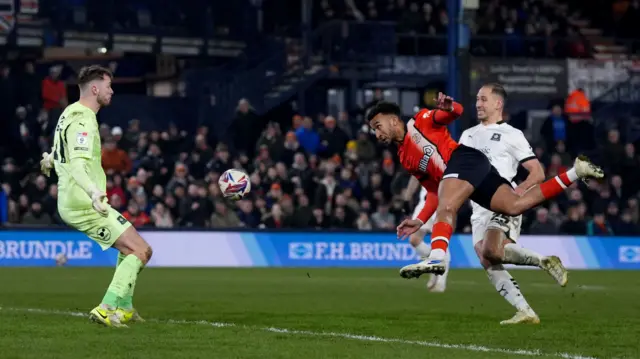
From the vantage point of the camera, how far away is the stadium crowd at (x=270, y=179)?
27.5 m

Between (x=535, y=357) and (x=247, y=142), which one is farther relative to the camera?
(x=247, y=142)

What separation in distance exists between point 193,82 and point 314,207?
7.57 m

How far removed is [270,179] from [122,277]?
1616cm

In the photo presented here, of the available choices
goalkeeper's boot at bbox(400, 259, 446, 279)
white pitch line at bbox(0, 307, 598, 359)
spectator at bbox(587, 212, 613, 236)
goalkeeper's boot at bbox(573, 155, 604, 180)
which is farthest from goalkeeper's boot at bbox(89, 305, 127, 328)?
spectator at bbox(587, 212, 613, 236)

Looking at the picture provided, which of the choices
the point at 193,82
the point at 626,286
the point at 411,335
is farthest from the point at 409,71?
the point at 411,335

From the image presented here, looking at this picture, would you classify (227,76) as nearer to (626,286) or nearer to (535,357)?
(626,286)

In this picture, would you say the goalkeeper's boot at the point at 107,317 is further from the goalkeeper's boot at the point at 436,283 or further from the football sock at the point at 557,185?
the goalkeeper's boot at the point at 436,283

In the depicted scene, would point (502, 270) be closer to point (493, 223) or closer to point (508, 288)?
point (508, 288)

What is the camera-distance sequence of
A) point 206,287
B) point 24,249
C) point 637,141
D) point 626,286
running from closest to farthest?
1. point 206,287
2. point 626,286
3. point 24,249
4. point 637,141

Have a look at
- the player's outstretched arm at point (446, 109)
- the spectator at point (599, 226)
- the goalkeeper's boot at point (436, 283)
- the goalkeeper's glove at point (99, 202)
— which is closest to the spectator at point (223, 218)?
the spectator at point (599, 226)

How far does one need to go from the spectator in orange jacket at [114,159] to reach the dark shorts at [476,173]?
15.8 metres

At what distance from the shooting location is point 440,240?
12.7 m

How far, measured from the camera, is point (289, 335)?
38.8ft

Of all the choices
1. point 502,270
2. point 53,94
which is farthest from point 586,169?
point 53,94
